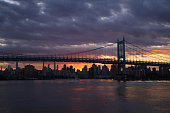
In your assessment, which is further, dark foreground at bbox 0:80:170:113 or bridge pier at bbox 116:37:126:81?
bridge pier at bbox 116:37:126:81

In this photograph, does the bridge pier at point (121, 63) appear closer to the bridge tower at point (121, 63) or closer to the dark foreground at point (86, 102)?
the bridge tower at point (121, 63)

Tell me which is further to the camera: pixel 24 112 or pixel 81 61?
pixel 81 61

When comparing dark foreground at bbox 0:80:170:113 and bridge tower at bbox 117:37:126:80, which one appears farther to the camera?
bridge tower at bbox 117:37:126:80

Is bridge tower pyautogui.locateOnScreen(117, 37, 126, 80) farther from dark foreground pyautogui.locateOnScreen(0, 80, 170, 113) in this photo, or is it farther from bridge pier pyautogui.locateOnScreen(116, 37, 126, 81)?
dark foreground pyautogui.locateOnScreen(0, 80, 170, 113)

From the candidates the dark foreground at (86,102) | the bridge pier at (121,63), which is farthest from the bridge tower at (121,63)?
the dark foreground at (86,102)

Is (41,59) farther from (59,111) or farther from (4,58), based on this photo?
(59,111)

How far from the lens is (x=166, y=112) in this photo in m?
18.9

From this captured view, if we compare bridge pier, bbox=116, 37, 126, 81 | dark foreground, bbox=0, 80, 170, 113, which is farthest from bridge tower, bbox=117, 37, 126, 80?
dark foreground, bbox=0, 80, 170, 113

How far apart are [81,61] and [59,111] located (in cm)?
6785

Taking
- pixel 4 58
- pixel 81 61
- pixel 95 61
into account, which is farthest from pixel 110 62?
pixel 4 58

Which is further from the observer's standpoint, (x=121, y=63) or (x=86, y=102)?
(x=121, y=63)

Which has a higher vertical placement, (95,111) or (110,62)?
(110,62)

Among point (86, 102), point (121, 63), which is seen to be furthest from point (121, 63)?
point (86, 102)

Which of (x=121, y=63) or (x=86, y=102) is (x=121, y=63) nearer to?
(x=121, y=63)
